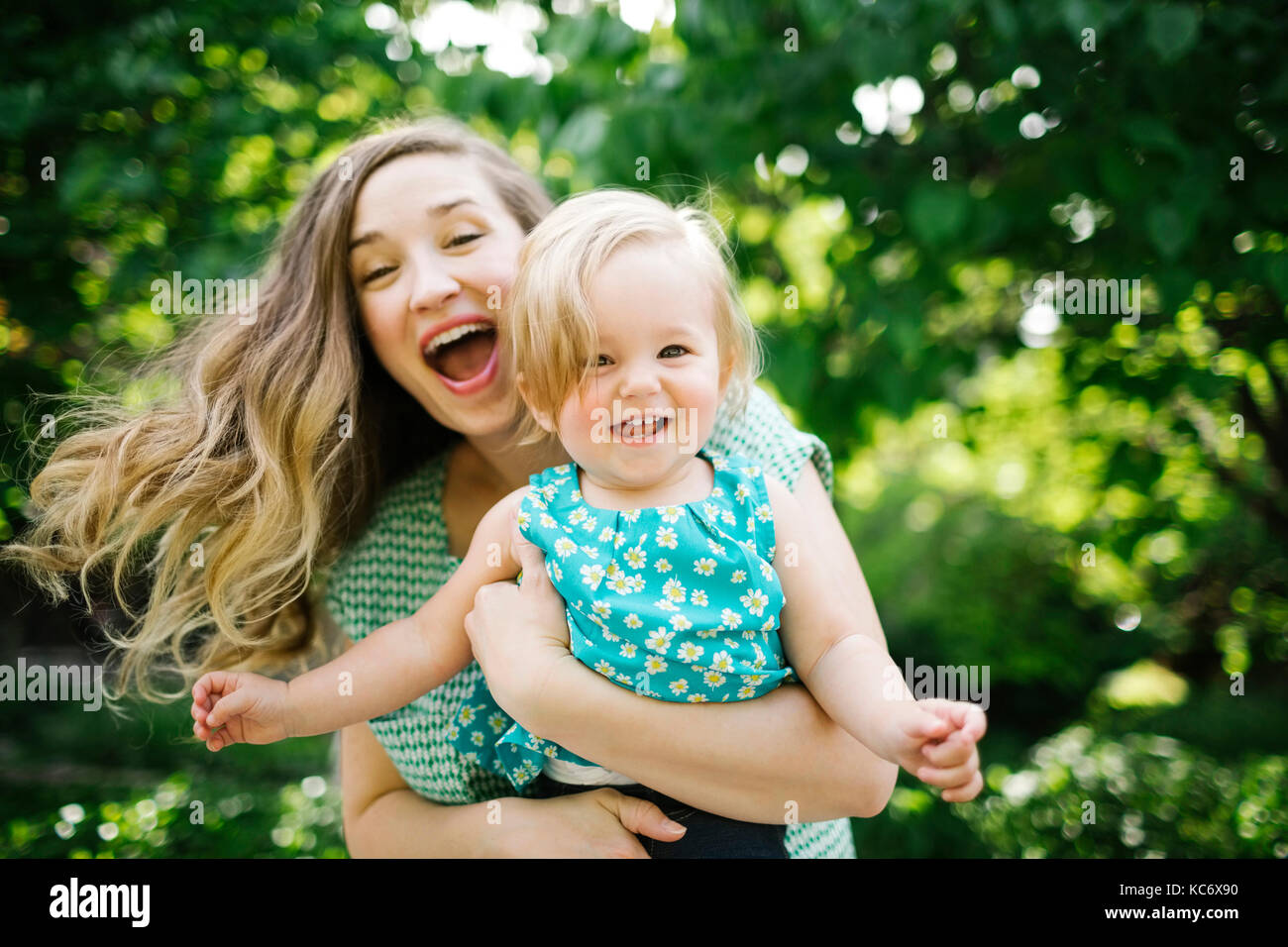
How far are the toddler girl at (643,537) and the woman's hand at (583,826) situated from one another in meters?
0.05

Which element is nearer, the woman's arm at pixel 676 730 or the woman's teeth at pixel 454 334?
the woman's arm at pixel 676 730

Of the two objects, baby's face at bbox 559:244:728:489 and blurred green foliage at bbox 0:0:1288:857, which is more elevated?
blurred green foliage at bbox 0:0:1288:857

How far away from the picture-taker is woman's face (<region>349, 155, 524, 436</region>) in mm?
1788

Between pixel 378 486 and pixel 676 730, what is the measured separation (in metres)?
0.93

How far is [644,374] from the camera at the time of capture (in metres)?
1.43

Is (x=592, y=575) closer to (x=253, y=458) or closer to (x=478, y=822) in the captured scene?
(x=478, y=822)

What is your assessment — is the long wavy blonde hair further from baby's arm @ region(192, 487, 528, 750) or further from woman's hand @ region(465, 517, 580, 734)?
woman's hand @ region(465, 517, 580, 734)

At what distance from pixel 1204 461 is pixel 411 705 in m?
3.12

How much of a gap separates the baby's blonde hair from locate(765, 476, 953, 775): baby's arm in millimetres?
309

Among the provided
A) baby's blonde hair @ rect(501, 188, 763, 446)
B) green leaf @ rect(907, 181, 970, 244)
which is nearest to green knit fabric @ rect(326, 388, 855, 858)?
baby's blonde hair @ rect(501, 188, 763, 446)

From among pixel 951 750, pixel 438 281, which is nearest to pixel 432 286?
pixel 438 281

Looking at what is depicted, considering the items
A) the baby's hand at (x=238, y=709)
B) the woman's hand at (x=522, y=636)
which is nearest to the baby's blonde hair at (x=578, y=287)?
the woman's hand at (x=522, y=636)

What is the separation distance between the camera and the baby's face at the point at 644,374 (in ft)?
4.74

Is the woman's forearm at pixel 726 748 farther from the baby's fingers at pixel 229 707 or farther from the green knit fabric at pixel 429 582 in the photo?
the baby's fingers at pixel 229 707
